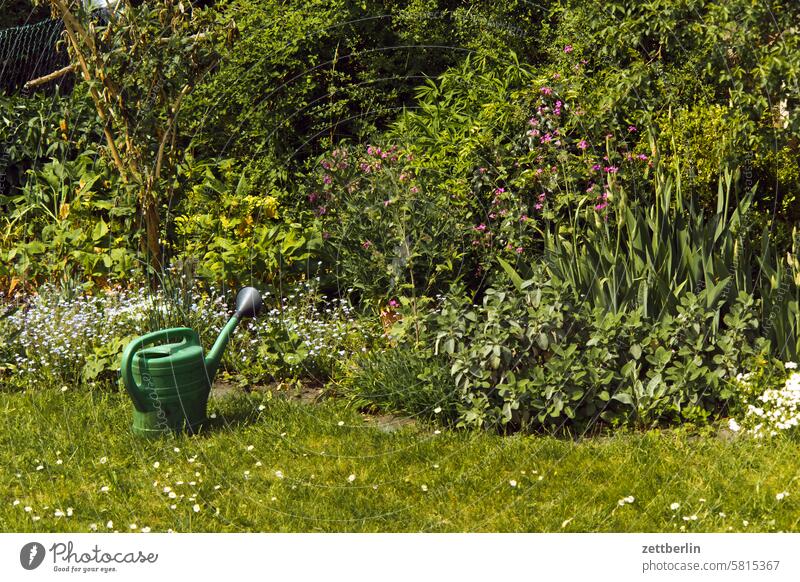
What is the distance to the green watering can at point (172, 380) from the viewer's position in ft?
14.2

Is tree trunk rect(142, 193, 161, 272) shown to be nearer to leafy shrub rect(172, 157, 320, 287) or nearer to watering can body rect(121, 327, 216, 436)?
leafy shrub rect(172, 157, 320, 287)

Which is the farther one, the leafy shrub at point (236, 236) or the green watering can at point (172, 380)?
the leafy shrub at point (236, 236)

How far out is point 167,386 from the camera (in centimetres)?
434

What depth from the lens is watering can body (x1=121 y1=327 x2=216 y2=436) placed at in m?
4.33

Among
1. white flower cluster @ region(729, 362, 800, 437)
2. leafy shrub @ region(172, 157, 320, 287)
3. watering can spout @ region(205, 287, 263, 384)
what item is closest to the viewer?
white flower cluster @ region(729, 362, 800, 437)

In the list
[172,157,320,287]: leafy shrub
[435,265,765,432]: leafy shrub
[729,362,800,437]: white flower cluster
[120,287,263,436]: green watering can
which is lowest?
[729,362,800,437]: white flower cluster

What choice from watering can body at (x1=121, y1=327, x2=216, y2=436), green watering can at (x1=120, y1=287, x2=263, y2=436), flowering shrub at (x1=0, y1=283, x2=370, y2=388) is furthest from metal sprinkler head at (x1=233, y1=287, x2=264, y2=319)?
flowering shrub at (x1=0, y1=283, x2=370, y2=388)

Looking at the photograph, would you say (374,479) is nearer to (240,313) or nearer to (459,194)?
(240,313)

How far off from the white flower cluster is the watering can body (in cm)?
261

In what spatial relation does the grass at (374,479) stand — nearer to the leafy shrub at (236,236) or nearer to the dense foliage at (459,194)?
the dense foliage at (459,194)

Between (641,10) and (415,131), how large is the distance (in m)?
1.96

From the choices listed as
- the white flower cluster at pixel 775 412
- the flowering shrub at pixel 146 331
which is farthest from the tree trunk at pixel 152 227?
the white flower cluster at pixel 775 412

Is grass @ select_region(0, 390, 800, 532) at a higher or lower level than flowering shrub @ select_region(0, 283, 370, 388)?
lower

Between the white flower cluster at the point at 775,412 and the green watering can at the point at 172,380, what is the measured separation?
250cm
